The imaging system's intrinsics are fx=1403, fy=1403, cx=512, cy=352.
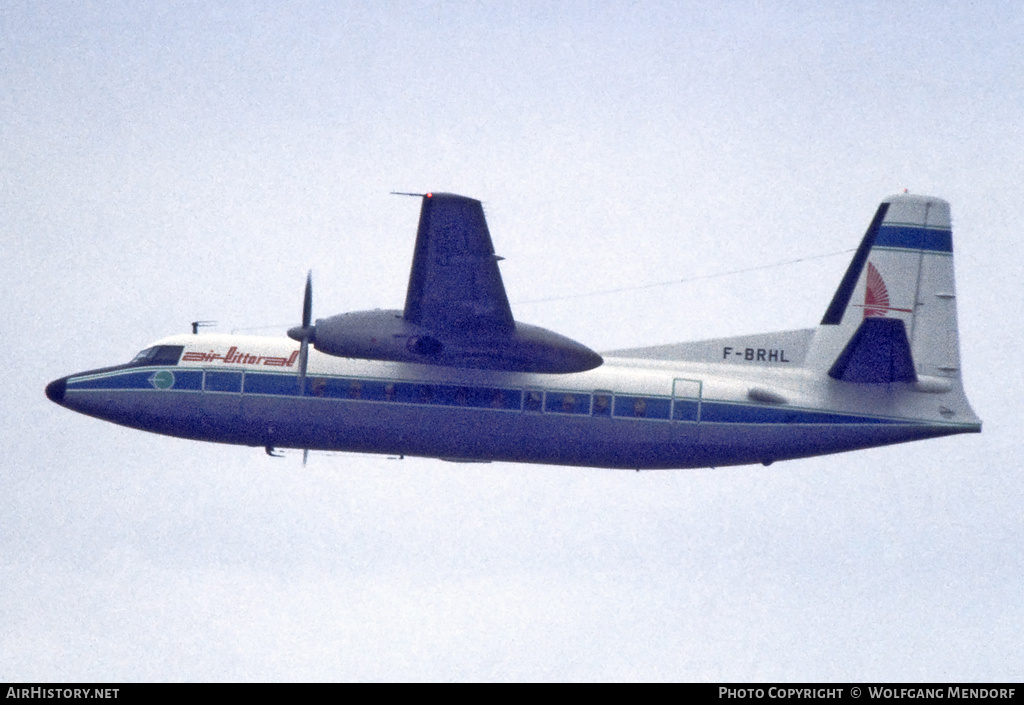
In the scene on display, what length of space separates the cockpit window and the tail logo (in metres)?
14.0

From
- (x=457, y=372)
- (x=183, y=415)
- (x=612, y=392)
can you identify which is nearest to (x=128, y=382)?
(x=183, y=415)

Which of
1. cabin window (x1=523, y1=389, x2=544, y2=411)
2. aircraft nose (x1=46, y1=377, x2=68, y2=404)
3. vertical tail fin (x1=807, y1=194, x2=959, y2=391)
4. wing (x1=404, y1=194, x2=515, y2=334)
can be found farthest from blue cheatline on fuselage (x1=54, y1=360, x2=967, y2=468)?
aircraft nose (x1=46, y1=377, x2=68, y2=404)

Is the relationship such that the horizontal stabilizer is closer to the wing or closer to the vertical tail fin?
the vertical tail fin

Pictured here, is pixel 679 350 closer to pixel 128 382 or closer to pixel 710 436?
pixel 710 436

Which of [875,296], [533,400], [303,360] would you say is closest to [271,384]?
[303,360]

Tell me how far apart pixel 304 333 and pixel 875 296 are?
1152cm

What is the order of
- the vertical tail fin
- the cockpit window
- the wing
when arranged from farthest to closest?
1. the cockpit window
2. the vertical tail fin
3. the wing

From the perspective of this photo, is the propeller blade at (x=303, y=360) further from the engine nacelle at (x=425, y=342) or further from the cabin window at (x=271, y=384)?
the engine nacelle at (x=425, y=342)

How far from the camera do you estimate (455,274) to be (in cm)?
2547

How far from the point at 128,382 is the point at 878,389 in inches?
591

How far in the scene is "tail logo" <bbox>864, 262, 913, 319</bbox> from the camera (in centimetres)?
2845

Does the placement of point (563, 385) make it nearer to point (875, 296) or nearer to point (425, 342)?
point (425, 342)

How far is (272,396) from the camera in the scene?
27.6 meters
